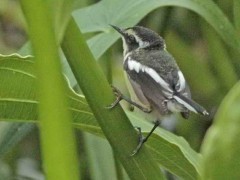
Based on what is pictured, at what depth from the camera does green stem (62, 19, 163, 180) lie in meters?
0.52

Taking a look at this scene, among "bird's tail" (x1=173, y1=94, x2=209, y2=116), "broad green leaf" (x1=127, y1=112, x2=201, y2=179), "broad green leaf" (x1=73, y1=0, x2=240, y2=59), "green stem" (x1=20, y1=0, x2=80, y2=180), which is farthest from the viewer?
"broad green leaf" (x1=73, y1=0, x2=240, y2=59)

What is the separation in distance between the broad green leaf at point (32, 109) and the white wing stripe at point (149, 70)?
0.49ft

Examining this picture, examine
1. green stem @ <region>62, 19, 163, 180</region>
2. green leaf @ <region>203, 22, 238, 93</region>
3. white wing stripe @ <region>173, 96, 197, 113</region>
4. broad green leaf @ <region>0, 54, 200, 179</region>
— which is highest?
green stem @ <region>62, 19, 163, 180</region>

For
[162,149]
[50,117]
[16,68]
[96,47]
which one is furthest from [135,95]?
[50,117]

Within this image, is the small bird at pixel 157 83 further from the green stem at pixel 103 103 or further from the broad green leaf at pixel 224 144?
the broad green leaf at pixel 224 144

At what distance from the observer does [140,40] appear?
1259 mm

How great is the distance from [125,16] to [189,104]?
35cm

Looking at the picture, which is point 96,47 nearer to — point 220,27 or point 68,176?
point 220,27

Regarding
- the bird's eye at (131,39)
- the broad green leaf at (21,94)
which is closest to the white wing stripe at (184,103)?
the broad green leaf at (21,94)

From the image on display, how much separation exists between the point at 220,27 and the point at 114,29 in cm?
18

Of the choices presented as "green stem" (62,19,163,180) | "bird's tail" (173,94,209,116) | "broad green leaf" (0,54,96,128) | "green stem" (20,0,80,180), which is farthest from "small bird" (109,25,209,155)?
"green stem" (20,0,80,180)

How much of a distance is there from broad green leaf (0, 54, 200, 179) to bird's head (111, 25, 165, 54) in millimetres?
383

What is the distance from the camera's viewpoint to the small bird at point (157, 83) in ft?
3.18

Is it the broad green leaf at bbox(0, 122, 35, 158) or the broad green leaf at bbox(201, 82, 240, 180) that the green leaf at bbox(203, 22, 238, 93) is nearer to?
the broad green leaf at bbox(0, 122, 35, 158)
